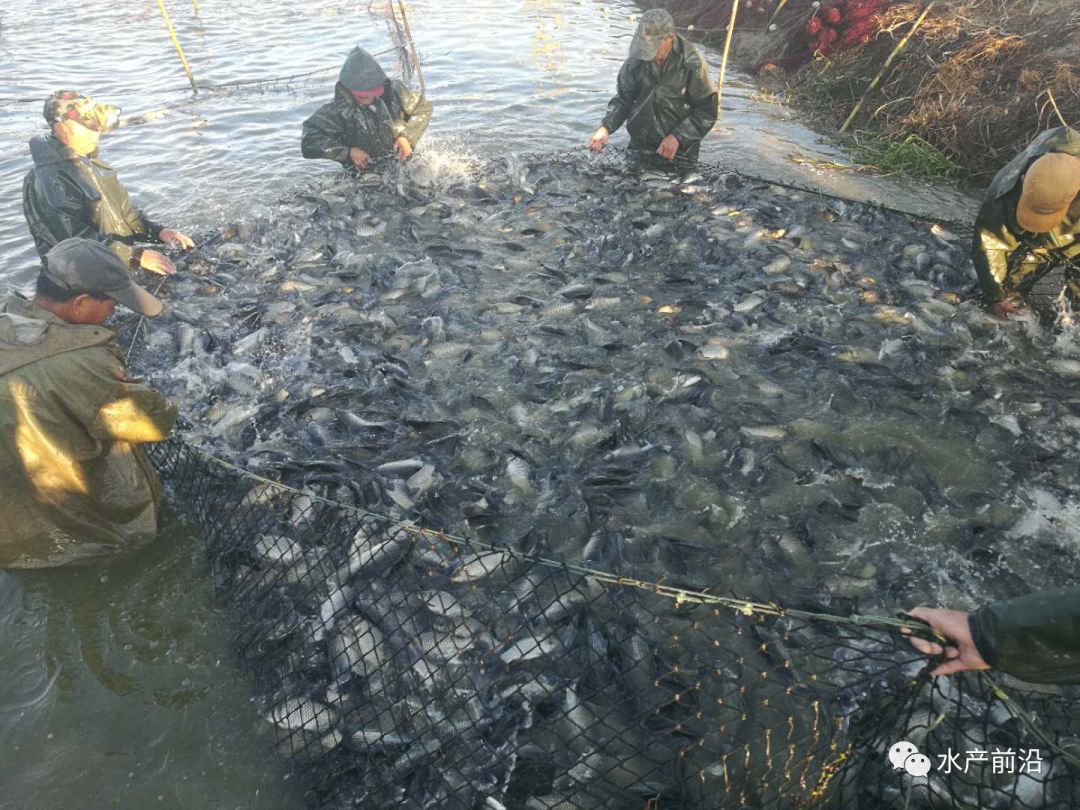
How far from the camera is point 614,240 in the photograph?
8.02 metres

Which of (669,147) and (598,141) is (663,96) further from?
(598,141)

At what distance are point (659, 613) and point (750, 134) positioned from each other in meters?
11.1

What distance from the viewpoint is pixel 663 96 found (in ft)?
29.4

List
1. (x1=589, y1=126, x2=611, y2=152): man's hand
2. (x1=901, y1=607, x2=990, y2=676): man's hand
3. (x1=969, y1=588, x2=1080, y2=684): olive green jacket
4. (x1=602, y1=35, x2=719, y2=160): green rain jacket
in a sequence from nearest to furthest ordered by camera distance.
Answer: (x1=969, y1=588, x2=1080, y2=684): olive green jacket → (x1=901, y1=607, x2=990, y2=676): man's hand → (x1=602, y1=35, x2=719, y2=160): green rain jacket → (x1=589, y1=126, x2=611, y2=152): man's hand

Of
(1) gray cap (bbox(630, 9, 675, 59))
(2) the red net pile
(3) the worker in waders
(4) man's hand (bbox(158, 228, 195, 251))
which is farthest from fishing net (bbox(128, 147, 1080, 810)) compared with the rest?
(2) the red net pile

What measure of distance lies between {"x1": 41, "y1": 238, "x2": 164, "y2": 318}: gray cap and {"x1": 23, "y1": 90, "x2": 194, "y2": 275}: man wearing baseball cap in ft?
8.06

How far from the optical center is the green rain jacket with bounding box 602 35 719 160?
8656 mm

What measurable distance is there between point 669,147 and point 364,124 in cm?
471

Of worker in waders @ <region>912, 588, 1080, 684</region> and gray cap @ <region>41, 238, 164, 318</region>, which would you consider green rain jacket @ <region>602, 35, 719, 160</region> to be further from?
worker in waders @ <region>912, 588, 1080, 684</region>

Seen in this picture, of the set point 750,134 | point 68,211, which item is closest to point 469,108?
point 750,134

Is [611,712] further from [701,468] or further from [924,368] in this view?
[924,368]

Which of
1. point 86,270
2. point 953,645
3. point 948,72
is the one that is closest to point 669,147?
point 948,72

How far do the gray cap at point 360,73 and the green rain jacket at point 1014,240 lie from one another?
7796 mm

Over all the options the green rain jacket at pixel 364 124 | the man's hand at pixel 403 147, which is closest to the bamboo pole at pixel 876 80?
the green rain jacket at pixel 364 124
